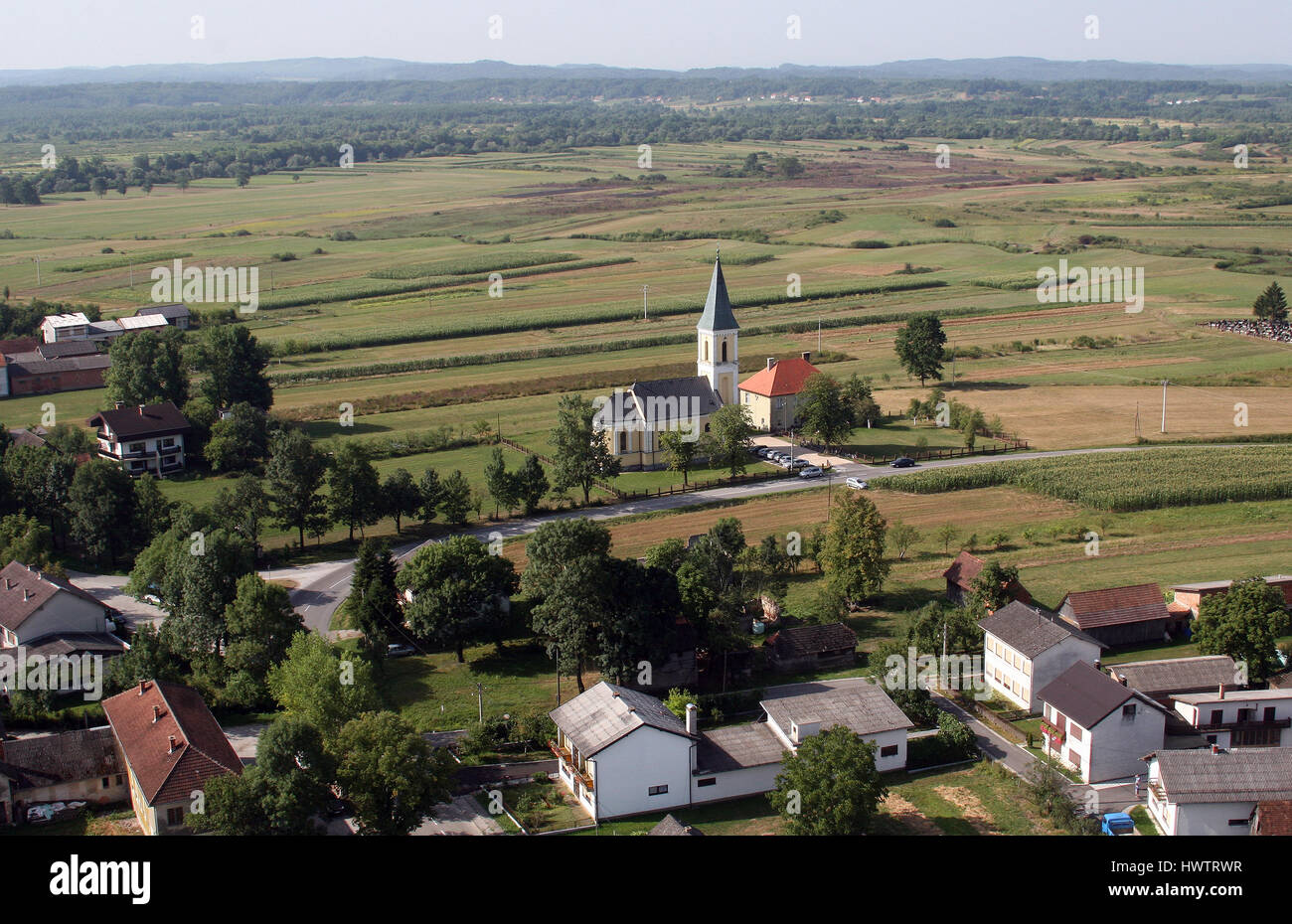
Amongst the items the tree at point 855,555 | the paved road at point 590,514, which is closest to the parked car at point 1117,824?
the tree at point 855,555

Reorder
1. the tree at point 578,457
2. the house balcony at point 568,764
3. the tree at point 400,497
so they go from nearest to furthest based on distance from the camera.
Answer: the house balcony at point 568,764 → the tree at point 400,497 → the tree at point 578,457

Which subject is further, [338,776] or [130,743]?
[130,743]

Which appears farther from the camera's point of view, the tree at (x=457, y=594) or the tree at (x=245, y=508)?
the tree at (x=245, y=508)

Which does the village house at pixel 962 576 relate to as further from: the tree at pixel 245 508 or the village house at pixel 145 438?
the village house at pixel 145 438

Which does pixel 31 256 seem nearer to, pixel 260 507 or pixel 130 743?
pixel 260 507

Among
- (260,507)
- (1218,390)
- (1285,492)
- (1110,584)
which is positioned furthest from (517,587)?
(1218,390)

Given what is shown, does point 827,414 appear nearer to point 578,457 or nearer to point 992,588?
point 578,457
